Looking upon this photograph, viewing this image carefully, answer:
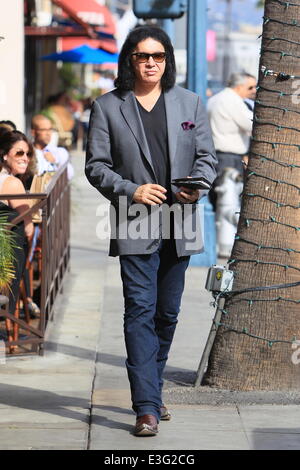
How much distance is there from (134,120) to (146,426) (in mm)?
1469

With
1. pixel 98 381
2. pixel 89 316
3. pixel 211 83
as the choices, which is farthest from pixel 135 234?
pixel 211 83

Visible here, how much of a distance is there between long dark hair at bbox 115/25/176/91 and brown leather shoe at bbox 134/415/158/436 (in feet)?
5.27

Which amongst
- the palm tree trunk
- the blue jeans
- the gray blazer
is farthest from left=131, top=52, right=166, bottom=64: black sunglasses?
the palm tree trunk

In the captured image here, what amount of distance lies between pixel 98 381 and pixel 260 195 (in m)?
1.51

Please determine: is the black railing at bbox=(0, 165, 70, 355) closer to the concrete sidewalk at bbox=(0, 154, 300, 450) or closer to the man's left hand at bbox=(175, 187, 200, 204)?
the concrete sidewalk at bbox=(0, 154, 300, 450)

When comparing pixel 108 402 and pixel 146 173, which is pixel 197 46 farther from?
pixel 146 173

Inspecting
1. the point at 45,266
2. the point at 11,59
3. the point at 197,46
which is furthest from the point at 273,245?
the point at 197,46

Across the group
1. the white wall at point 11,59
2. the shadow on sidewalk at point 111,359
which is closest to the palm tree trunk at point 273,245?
the shadow on sidewalk at point 111,359

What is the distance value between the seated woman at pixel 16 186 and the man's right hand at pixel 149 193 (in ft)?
4.37

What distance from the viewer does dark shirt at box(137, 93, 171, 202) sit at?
5586 millimetres

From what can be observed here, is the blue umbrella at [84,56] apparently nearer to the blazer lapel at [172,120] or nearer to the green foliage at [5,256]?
the green foliage at [5,256]

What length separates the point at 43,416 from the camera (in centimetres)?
597

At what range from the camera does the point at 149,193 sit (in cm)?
541
